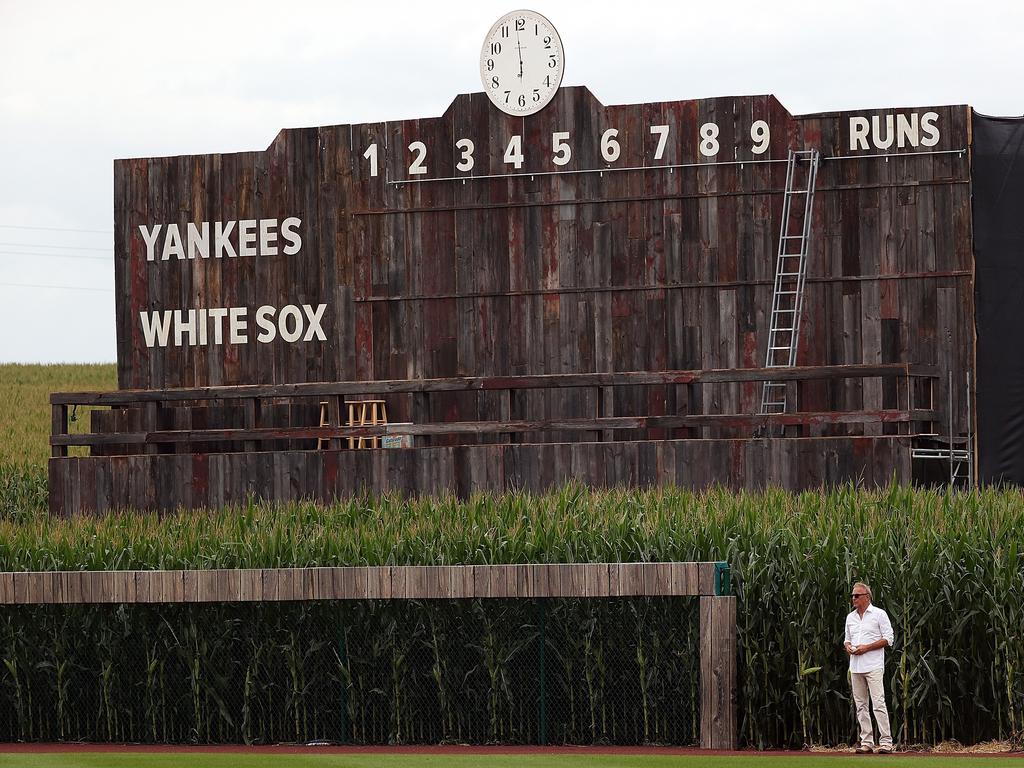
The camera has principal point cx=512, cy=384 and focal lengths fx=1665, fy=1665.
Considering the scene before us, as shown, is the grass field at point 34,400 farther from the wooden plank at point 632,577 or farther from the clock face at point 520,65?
the wooden plank at point 632,577

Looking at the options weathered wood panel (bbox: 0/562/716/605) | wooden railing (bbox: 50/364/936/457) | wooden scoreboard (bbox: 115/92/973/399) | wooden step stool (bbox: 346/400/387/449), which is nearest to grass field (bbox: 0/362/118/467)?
wooden scoreboard (bbox: 115/92/973/399)

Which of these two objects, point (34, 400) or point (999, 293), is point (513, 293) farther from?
point (34, 400)

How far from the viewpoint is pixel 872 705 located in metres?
15.6

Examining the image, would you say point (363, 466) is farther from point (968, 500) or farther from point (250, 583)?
point (968, 500)

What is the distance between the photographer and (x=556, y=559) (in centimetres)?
1784

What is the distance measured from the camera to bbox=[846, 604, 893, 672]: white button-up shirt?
15445 millimetres

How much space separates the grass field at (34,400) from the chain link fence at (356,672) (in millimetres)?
25809

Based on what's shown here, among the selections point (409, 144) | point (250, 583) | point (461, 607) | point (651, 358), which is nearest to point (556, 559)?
point (461, 607)

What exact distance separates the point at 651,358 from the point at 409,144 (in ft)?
17.2

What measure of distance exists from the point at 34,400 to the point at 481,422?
4381 centimetres

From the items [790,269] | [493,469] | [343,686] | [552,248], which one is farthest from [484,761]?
[552,248]

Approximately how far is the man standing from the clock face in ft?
41.7

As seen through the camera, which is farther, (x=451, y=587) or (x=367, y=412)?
(x=367, y=412)

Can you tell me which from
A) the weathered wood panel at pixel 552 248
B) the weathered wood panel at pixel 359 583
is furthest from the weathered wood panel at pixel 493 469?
the weathered wood panel at pixel 359 583
